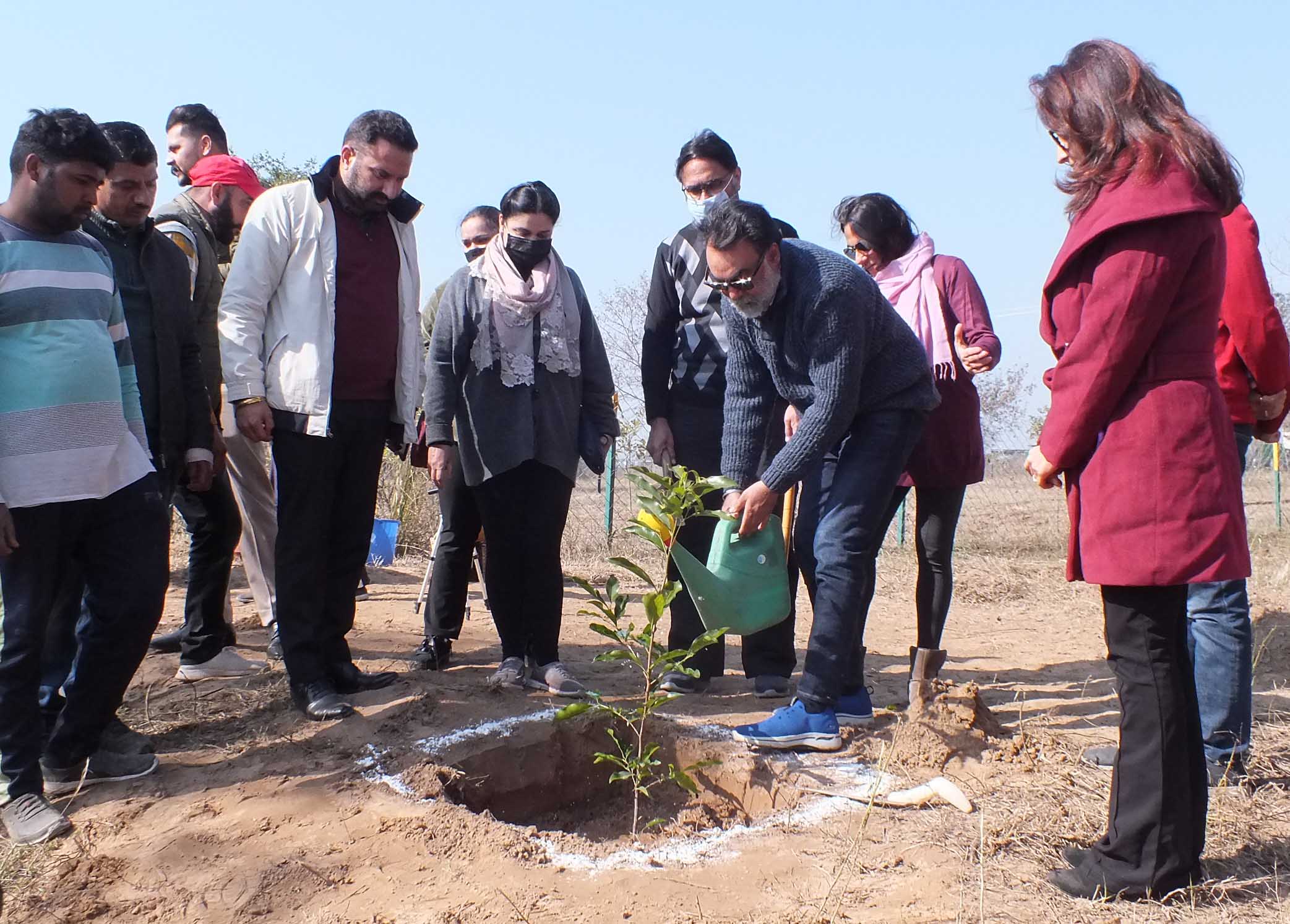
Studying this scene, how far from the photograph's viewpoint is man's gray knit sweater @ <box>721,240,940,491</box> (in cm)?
343

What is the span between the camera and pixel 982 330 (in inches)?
158

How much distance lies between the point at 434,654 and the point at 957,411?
2329mm

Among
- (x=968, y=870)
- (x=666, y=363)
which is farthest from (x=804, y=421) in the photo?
(x=968, y=870)

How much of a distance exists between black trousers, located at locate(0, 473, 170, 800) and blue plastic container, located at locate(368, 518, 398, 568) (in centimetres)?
420

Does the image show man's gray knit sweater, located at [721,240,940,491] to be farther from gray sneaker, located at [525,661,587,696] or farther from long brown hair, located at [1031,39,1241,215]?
gray sneaker, located at [525,661,587,696]

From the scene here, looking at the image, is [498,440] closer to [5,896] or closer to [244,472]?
[244,472]

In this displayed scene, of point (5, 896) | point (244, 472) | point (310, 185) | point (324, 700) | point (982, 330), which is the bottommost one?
point (5, 896)

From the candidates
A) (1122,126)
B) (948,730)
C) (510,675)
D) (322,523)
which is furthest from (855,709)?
(1122,126)

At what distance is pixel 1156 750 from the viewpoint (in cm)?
234

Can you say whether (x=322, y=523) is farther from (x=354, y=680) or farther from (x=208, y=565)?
(x=208, y=565)

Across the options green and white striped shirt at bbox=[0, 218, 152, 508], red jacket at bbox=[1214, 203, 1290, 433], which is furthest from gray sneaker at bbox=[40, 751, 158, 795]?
red jacket at bbox=[1214, 203, 1290, 433]

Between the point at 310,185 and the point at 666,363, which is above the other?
the point at 310,185

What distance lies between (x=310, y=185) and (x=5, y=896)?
239 cm

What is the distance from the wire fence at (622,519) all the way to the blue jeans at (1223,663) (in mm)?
2961
